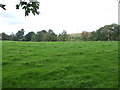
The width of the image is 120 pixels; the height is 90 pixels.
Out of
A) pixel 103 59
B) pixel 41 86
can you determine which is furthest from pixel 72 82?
pixel 103 59

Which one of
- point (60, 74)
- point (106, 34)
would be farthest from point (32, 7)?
point (106, 34)

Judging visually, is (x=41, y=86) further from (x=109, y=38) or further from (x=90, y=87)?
(x=109, y=38)

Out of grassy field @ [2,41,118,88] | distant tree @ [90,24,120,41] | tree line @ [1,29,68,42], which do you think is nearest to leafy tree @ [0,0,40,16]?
grassy field @ [2,41,118,88]

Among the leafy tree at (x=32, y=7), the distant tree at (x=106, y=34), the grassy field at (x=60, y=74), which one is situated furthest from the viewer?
the distant tree at (x=106, y=34)

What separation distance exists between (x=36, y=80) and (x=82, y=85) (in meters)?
3.53

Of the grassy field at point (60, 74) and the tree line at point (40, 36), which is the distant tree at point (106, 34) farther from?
the grassy field at point (60, 74)

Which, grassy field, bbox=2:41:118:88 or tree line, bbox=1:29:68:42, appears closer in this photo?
grassy field, bbox=2:41:118:88

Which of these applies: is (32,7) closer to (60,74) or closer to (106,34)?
(60,74)

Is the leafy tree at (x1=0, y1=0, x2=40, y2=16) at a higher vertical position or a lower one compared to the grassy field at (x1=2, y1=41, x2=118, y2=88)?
higher

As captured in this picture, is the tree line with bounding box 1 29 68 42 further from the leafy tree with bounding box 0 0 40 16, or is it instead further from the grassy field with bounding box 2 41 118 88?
the leafy tree with bounding box 0 0 40 16

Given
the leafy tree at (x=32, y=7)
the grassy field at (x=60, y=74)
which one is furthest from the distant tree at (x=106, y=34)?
the leafy tree at (x=32, y=7)

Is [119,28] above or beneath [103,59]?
above

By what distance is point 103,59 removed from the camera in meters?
21.4

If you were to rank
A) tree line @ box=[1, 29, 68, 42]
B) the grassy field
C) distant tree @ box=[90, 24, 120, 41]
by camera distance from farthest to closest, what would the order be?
1. distant tree @ box=[90, 24, 120, 41]
2. tree line @ box=[1, 29, 68, 42]
3. the grassy field
